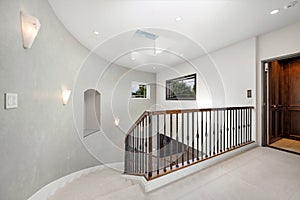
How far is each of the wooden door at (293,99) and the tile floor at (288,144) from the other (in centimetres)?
32

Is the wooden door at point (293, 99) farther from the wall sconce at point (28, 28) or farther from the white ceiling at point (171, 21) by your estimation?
the wall sconce at point (28, 28)

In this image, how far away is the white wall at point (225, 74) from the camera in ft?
10.8

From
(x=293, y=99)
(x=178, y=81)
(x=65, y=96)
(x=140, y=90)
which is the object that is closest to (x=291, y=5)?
(x=293, y=99)

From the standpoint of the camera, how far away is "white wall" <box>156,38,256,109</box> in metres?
3.28

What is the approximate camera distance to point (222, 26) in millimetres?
2723

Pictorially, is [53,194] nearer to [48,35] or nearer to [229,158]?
[48,35]

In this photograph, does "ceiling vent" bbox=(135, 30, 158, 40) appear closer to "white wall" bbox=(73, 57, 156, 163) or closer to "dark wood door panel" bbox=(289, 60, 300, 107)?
"white wall" bbox=(73, 57, 156, 163)

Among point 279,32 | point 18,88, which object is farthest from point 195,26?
point 18,88

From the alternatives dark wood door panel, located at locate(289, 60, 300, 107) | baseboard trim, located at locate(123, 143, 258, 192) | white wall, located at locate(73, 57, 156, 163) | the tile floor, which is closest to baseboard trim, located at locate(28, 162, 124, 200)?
white wall, located at locate(73, 57, 156, 163)

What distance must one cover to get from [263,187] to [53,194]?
9.81ft

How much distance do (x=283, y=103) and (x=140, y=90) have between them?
16.3ft

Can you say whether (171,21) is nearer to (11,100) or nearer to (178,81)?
(11,100)

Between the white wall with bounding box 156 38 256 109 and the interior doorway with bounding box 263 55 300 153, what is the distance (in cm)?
41

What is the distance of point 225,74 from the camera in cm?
380
